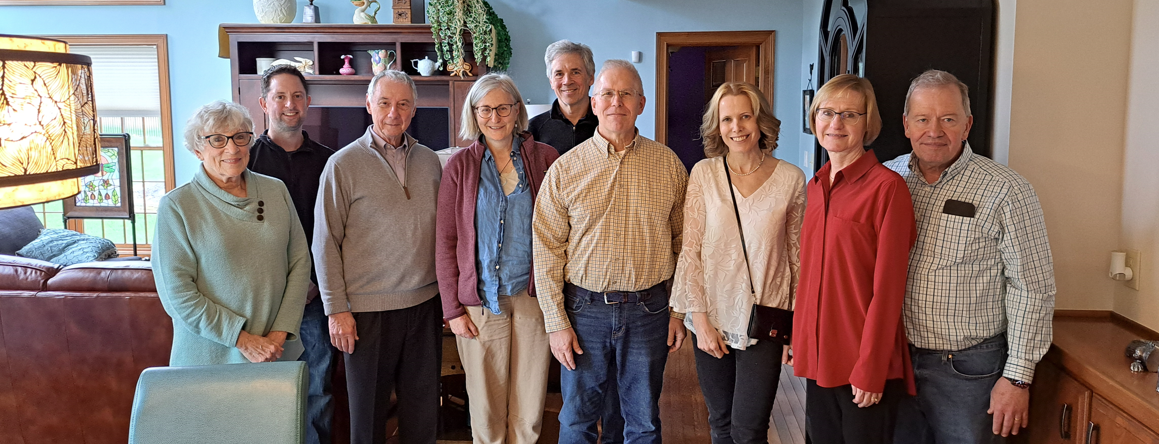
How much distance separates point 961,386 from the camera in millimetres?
1980

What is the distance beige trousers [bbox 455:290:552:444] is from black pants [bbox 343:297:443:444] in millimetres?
138

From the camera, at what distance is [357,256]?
234 cm

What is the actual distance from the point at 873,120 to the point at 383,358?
1603 mm

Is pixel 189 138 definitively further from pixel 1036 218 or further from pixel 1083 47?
pixel 1083 47

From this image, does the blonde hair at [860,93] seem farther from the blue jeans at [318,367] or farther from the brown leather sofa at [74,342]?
the brown leather sofa at [74,342]

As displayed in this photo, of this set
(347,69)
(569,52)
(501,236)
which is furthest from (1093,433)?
(347,69)

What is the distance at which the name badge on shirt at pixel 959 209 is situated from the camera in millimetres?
1920

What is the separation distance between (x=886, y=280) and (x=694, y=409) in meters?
1.74

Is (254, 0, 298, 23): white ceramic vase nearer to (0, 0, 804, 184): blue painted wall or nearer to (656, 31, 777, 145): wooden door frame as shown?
(0, 0, 804, 184): blue painted wall

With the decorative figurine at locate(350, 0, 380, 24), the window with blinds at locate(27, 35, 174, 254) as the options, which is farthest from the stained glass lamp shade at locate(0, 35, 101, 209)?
the window with blinds at locate(27, 35, 174, 254)

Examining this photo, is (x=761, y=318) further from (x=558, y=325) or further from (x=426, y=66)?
(x=426, y=66)

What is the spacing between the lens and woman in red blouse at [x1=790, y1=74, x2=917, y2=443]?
1.86m

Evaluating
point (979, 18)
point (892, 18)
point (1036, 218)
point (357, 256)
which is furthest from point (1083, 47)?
point (357, 256)

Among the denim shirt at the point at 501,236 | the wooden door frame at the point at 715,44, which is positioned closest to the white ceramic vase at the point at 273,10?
the wooden door frame at the point at 715,44
